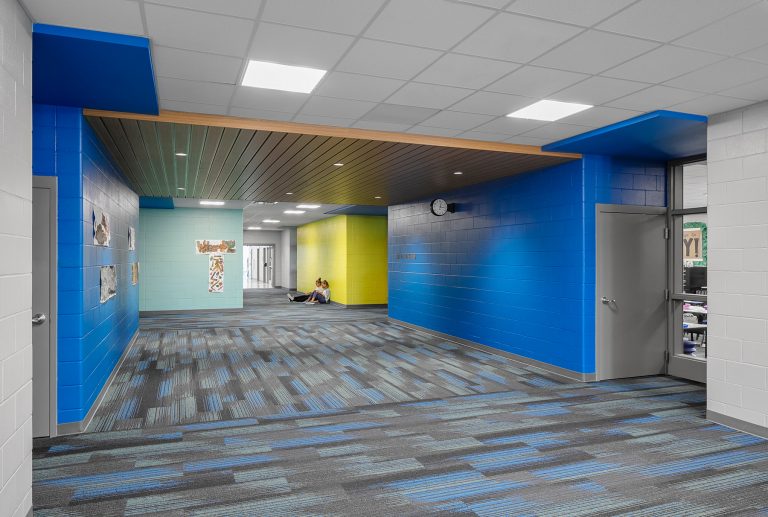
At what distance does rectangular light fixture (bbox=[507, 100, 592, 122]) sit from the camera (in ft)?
13.6

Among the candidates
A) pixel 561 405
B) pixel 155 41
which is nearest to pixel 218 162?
pixel 155 41

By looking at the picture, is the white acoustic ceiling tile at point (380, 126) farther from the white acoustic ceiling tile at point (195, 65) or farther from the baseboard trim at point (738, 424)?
the baseboard trim at point (738, 424)

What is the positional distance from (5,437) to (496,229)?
6.14 m

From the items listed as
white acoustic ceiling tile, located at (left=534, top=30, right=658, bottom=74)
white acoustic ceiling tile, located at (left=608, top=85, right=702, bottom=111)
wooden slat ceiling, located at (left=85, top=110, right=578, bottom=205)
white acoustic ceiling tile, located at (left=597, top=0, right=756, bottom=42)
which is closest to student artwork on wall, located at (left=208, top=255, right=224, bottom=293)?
wooden slat ceiling, located at (left=85, top=110, right=578, bottom=205)

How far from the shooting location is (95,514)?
268 cm

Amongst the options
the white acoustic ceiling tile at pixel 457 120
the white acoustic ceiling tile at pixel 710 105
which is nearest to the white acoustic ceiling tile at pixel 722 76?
the white acoustic ceiling tile at pixel 710 105

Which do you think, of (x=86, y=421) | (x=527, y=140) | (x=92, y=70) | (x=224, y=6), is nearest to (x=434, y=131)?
(x=527, y=140)

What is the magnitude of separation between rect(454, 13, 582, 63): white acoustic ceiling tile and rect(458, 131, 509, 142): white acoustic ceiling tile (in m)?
1.79

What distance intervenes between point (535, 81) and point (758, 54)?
1.30 meters

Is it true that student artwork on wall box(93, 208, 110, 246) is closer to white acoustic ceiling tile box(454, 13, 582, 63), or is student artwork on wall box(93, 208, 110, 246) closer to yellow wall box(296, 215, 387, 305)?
white acoustic ceiling tile box(454, 13, 582, 63)

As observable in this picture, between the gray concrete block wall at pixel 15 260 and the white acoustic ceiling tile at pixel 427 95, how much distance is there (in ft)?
7.61

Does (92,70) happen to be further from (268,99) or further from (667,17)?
(667,17)

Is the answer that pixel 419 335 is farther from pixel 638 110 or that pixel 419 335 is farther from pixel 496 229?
pixel 638 110

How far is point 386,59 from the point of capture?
10.5ft
